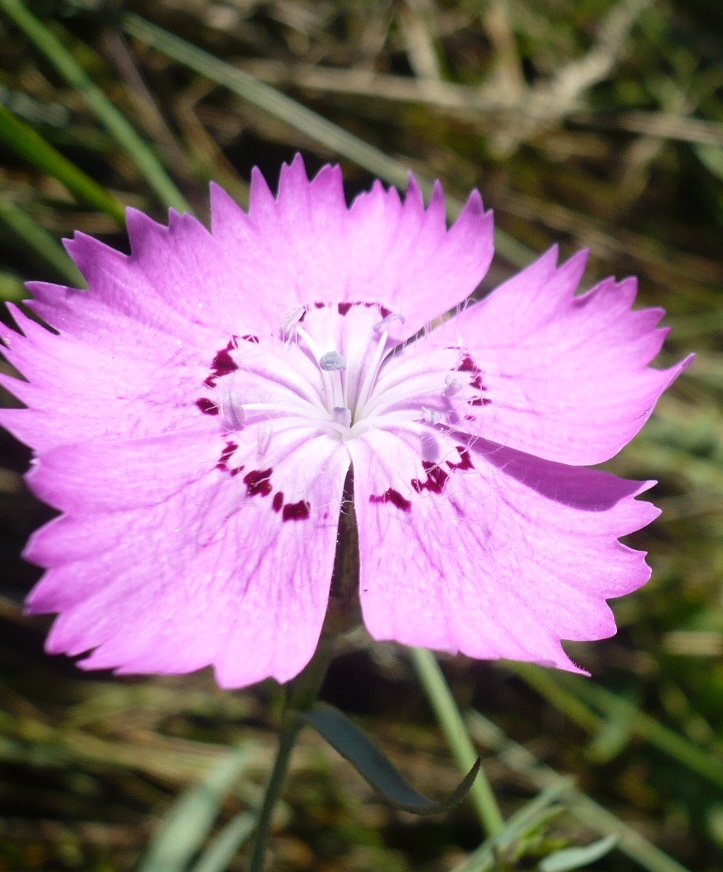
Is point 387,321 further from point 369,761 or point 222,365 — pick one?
point 369,761

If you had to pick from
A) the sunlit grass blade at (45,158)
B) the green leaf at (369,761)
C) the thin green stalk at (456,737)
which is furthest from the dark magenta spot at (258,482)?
the sunlit grass blade at (45,158)

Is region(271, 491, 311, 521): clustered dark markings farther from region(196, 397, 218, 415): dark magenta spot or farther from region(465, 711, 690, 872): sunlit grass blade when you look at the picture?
region(465, 711, 690, 872): sunlit grass blade

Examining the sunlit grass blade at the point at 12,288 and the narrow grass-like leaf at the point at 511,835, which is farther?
the sunlit grass blade at the point at 12,288

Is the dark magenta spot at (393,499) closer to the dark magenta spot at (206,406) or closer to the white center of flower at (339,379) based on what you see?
the white center of flower at (339,379)

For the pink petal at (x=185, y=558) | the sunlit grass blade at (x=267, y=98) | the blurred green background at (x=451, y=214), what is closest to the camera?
the pink petal at (x=185, y=558)

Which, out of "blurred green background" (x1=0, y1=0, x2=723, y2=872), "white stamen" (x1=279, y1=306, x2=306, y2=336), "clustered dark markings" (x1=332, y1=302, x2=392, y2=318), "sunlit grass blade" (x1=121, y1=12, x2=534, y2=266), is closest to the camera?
"white stamen" (x1=279, y1=306, x2=306, y2=336)

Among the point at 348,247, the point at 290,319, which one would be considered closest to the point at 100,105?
the point at 348,247

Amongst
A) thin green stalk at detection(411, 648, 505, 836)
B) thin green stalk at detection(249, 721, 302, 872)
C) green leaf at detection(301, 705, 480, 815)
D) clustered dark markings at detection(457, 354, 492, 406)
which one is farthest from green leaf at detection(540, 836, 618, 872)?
clustered dark markings at detection(457, 354, 492, 406)

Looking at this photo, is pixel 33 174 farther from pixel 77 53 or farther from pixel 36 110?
pixel 77 53
